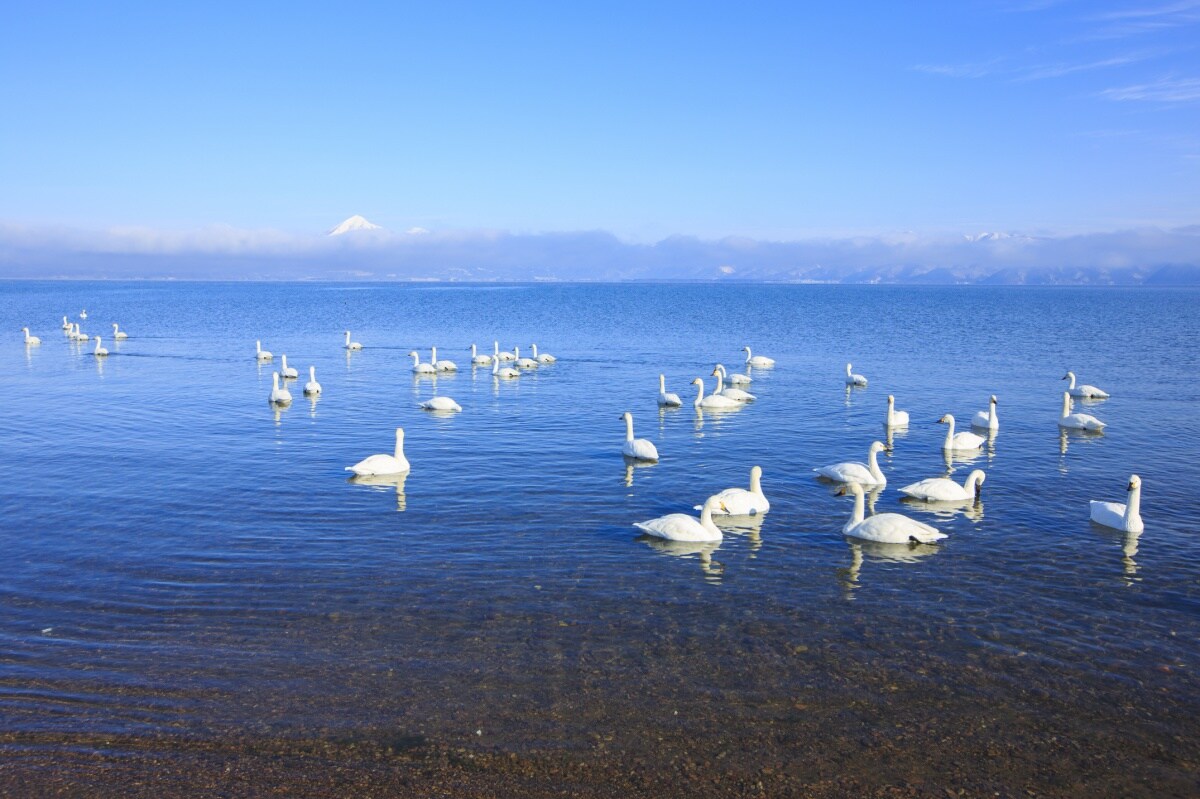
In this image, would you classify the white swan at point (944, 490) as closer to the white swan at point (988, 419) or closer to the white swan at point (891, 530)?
the white swan at point (891, 530)

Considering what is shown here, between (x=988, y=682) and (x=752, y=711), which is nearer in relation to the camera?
(x=752, y=711)

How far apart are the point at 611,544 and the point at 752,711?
655cm

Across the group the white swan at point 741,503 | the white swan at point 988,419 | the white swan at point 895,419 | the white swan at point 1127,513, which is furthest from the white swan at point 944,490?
the white swan at point 988,419

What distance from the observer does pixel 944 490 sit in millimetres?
20219

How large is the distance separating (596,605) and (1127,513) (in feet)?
35.8

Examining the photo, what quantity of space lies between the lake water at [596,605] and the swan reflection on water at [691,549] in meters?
0.12

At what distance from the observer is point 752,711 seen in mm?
11125

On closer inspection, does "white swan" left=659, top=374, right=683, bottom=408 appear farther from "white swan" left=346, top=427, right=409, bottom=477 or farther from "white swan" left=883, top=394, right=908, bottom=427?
"white swan" left=346, top=427, right=409, bottom=477

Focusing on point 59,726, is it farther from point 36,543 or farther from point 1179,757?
point 1179,757

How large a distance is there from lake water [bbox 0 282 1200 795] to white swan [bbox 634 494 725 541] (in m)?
0.27

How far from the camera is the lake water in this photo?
10.5m

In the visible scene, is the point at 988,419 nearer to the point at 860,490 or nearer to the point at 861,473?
the point at 861,473

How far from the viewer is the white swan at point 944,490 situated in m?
20.2

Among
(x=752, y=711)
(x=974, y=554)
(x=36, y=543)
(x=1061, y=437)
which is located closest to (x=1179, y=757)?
(x=752, y=711)
